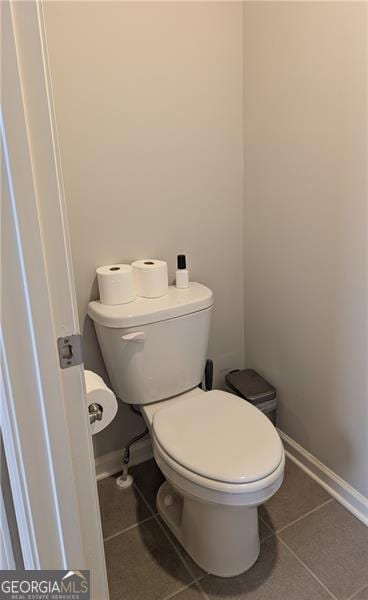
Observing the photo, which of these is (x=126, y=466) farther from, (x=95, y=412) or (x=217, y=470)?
(x=95, y=412)

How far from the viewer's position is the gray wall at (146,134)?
1.37m

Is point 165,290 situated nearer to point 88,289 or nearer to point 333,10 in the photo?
point 88,289

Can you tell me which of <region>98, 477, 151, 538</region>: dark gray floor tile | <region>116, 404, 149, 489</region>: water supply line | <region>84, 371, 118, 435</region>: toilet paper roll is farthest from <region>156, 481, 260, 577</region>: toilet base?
<region>84, 371, 118, 435</region>: toilet paper roll

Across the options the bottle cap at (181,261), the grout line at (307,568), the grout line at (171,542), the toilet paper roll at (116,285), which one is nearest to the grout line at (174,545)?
the grout line at (171,542)

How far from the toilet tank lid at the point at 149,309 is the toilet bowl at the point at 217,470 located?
31cm

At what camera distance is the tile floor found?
51.1 inches

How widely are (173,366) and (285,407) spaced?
0.57 metres

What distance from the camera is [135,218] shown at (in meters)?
1.58

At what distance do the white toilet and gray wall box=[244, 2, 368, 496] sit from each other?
33 cm

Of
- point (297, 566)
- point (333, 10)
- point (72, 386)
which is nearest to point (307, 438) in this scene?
point (297, 566)

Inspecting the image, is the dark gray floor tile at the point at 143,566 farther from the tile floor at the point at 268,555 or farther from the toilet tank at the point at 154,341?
the toilet tank at the point at 154,341

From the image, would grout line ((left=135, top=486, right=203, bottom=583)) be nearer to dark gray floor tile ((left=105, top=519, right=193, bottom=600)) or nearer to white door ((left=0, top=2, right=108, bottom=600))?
dark gray floor tile ((left=105, top=519, right=193, bottom=600))

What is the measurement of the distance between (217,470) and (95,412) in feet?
1.40

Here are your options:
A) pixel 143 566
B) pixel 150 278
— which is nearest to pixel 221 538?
pixel 143 566
